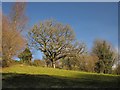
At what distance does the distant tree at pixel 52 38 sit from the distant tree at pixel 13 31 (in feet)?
40.9

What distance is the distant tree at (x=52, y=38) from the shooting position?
128 ft

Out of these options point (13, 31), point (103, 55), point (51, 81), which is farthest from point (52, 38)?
point (51, 81)

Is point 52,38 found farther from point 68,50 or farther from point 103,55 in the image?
point 103,55

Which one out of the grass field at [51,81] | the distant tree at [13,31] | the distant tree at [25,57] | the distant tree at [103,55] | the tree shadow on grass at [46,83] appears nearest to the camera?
the tree shadow on grass at [46,83]

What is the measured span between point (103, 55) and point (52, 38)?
8978 millimetres

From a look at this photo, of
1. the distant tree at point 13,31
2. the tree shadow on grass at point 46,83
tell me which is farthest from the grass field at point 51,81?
the distant tree at point 13,31

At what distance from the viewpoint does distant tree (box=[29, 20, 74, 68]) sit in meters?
39.0

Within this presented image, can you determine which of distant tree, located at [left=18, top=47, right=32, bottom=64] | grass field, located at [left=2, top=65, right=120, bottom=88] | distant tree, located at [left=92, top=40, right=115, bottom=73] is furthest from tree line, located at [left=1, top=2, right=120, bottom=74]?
grass field, located at [left=2, top=65, right=120, bottom=88]

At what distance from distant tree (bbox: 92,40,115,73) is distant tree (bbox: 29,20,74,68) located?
193 inches

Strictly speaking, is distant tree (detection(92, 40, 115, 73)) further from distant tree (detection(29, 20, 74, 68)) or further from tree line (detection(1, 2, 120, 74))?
distant tree (detection(29, 20, 74, 68))

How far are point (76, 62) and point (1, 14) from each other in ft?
61.8

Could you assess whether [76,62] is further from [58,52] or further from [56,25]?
[56,25]

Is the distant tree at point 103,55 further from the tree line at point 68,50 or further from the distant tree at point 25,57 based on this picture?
the distant tree at point 25,57

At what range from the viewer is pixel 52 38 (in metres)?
39.6
